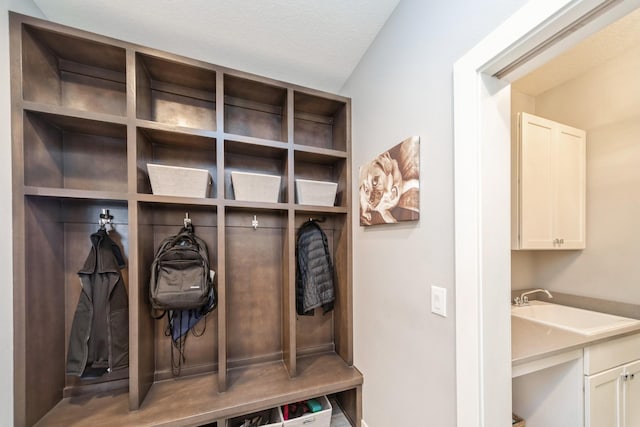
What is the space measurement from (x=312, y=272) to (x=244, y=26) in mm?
1655

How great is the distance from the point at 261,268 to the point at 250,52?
1564 mm

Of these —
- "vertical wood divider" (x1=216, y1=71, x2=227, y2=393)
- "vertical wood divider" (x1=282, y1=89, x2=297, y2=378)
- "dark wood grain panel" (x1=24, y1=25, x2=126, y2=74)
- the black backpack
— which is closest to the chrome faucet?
"vertical wood divider" (x1=282, y1=89, x2=297, y2=378)

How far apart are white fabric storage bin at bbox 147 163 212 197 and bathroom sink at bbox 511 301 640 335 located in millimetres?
2336

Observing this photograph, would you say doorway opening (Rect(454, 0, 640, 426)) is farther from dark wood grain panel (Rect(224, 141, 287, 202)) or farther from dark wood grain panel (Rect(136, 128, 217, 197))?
dark wood grain panel (Rect(136, 128, 217, 197))

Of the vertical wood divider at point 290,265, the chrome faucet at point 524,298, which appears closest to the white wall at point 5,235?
the vertical wood divider at point 290,265

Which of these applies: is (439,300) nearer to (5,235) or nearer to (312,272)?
(312,272)

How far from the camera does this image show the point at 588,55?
1635 mm

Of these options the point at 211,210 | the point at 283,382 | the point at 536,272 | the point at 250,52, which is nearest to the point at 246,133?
the point at 250,52

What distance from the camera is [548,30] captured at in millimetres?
649

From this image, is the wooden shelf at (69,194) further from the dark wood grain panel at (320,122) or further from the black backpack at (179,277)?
the dark wood grain panel at (320,122)

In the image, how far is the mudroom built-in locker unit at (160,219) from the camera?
1.20 m

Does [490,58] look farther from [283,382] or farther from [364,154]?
[283,382]

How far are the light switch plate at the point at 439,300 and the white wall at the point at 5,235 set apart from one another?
6.26ft

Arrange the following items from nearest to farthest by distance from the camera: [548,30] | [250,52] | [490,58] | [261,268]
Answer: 1. [548,30]
2. [490,58]
3. [250,52]
4. [261,268]
